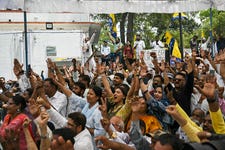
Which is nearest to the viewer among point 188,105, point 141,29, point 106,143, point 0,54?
point 106,143

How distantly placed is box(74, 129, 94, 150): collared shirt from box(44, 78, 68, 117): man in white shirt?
238 cm

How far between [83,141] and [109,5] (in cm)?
520

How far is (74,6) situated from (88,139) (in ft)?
15.4

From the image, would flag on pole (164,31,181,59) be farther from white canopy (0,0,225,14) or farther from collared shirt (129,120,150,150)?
collared shirt (129,120,150,150)

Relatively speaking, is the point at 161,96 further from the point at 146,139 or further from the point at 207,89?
the point at 207,89

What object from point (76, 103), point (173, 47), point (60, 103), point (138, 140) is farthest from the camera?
point (173, 47)

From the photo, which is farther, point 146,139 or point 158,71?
point 158,71

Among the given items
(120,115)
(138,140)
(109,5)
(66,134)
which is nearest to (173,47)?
(109,5)

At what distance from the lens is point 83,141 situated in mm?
5363

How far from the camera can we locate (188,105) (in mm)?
7523

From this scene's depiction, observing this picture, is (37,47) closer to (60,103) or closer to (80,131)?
(60,103)

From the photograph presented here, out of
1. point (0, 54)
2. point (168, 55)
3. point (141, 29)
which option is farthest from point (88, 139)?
point (141, 29)

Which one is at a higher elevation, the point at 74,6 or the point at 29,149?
the point at 74,6

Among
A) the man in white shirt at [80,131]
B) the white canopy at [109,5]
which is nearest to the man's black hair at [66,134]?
the man in white shirt at [80,131]
